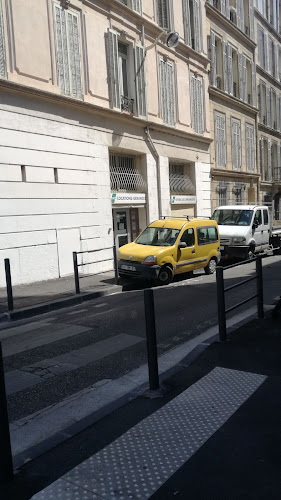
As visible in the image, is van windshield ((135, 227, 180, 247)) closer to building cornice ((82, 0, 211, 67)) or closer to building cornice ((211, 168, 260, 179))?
building cornice ((82, 0, 211, 67))

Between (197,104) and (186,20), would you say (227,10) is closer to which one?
(186,20)

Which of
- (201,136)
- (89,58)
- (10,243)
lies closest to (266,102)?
(201,136)

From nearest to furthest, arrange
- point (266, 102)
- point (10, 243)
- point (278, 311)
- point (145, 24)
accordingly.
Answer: point (278, 311)
point (10, 243)
point (145, 24)
point (266, 102)

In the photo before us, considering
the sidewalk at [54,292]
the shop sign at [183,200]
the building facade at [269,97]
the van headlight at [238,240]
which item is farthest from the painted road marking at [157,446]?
the building facade at [269,97]

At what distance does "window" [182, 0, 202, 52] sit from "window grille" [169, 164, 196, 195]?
6.08 meters

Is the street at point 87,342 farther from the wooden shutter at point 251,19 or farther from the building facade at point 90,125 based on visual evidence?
the wooden shutter at point 251,19

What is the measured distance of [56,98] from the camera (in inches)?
502

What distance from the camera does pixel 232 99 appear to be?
2564 centimetres

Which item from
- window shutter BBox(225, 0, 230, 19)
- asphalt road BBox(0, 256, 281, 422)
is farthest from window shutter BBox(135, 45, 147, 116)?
window shutter BBox(225, 0, 230, 19)

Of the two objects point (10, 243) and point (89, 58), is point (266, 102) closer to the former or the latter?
point (89, 58)

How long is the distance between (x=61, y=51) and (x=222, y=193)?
563 inches

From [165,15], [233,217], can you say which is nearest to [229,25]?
[165,15]

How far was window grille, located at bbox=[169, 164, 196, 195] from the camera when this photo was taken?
20.2m

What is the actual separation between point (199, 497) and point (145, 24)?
18132 mm
